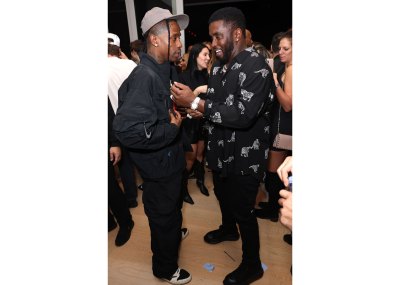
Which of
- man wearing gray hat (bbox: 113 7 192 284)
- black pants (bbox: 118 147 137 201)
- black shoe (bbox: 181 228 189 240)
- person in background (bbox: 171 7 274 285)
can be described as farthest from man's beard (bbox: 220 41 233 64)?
black pants (bbox: 118 147 137 201)

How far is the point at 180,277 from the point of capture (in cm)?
197

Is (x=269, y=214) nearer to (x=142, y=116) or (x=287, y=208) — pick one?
(x=142, y=116)

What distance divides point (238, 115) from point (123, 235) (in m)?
1.58

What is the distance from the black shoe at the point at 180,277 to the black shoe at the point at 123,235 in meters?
0.62

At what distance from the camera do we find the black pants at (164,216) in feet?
5.91

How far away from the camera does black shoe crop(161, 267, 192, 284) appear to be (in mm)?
1961

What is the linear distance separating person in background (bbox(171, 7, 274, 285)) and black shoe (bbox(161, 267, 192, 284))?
0.26 m

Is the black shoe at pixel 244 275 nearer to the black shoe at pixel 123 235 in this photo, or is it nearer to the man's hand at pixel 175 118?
the black shoe at pixel 123 235

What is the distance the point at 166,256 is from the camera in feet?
6.29

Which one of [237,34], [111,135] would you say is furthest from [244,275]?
[237,34]

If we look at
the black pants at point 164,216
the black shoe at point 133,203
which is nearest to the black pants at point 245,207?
the black pants at point 164,216

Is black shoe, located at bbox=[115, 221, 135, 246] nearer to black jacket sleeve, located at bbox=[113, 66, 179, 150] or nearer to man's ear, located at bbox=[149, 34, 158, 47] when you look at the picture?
black jacket sleeve, located at bbox=[113, 66, 179, 150]
